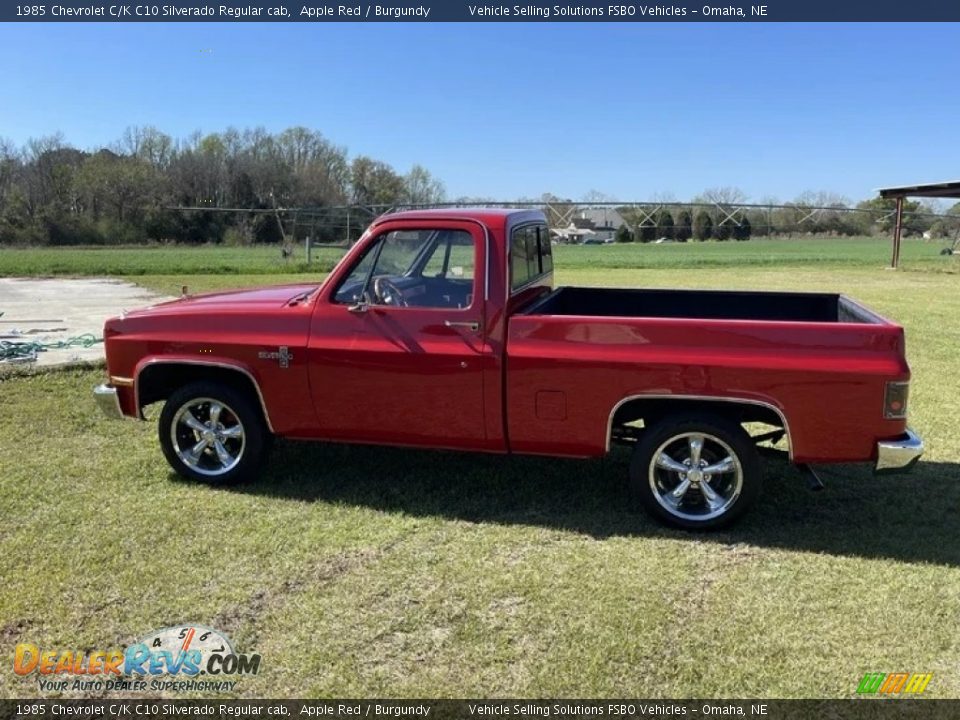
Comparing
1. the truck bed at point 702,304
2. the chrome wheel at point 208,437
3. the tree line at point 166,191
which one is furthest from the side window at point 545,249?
the tree line at point 166,191

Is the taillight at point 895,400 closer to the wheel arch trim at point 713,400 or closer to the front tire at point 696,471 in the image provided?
the wheel arch trim at point 713,400

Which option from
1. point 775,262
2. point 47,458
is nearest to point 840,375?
point 47,458

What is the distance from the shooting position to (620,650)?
3230 millimetres

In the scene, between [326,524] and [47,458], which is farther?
[47,458]

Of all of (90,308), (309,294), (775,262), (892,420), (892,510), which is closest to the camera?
(892,420)

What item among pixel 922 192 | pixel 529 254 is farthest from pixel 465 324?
pixel 922 192

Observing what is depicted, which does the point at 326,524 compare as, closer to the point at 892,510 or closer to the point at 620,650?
the point at 620,650

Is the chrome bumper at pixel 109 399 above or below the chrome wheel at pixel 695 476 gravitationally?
above

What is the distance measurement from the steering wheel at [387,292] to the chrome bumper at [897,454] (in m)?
2.81

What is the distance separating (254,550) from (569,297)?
2.98 m

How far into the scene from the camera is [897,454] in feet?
13.1

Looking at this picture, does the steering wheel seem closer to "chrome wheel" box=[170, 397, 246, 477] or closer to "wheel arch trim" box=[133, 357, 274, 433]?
"wheel arch trim" box=[133, 357, 274, 433]

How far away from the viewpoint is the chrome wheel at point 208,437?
5.09m

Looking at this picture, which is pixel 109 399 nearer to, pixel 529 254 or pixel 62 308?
pixel 529 254
